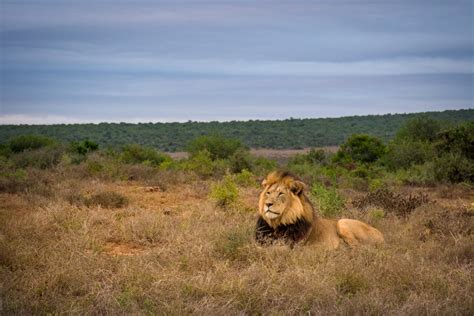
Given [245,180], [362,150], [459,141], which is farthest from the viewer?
[362,150]

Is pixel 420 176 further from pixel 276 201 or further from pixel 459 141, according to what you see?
pixel 276 201

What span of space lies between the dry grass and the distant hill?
185ft

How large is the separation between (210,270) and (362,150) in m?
28.7

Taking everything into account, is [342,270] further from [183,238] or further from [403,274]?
[183,238]

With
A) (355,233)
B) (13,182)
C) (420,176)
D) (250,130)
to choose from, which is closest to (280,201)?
(355,233)

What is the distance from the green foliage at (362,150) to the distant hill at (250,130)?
3303cm

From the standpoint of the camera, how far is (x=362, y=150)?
35469 mm

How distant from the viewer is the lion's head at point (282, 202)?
8531 mm

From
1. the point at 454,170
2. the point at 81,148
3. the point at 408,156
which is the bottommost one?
the point at 454,170

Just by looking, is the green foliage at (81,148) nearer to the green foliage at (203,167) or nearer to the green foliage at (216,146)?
the green foliage at (216,146)

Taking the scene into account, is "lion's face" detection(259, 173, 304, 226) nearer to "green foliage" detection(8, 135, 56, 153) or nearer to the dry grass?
the dry grass

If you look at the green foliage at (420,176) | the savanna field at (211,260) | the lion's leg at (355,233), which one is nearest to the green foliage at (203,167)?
the savanna field at (211,260)

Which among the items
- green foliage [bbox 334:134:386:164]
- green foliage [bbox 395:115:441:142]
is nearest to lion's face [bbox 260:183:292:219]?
Result: green foliage [bbox 334:134:386:164]

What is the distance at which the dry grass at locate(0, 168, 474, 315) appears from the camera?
6652 mm
